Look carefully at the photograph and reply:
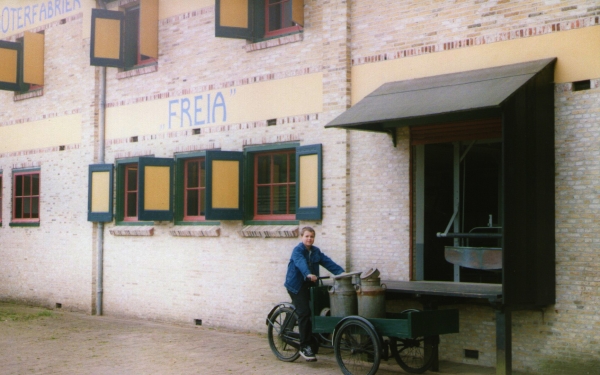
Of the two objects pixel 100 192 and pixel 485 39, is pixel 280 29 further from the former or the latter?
pixel 100 192

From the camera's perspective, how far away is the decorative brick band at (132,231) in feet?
48.8

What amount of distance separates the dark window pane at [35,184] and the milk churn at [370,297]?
10601mm

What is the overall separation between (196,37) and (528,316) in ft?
25.9

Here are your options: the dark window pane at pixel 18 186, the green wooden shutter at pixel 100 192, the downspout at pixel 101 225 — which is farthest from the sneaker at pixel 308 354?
the dark window pane at pixel 18 186

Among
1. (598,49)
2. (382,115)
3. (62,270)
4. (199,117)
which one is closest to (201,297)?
(199,117)

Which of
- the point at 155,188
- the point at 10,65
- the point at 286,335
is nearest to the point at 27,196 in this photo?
the point at 10,65

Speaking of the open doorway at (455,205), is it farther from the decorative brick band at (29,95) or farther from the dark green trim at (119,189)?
the decorative brick band at (29,95)

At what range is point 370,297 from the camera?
9484 millimetres

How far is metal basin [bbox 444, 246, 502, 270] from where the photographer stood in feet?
32.1

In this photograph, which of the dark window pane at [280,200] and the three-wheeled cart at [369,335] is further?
the dark window pane at [280,200]

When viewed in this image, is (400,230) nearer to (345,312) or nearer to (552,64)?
(345,312)

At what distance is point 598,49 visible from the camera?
9.28 meters

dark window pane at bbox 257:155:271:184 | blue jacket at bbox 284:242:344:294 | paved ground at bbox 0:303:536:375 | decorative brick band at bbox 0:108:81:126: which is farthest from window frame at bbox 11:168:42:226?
blue jacket at bbox 284:242:344:294

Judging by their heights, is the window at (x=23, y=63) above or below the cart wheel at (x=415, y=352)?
above
